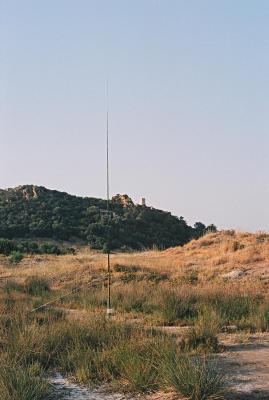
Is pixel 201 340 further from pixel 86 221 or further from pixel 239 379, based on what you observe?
pixel 86 221

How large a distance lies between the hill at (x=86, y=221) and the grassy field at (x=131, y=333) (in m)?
35.0

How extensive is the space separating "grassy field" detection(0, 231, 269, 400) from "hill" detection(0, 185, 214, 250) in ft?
115

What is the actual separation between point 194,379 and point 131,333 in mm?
3178

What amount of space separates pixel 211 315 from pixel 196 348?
10.6 feet

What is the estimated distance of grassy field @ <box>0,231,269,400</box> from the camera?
761cm

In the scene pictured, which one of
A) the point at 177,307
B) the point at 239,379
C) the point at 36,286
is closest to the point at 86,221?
the point at 36,286

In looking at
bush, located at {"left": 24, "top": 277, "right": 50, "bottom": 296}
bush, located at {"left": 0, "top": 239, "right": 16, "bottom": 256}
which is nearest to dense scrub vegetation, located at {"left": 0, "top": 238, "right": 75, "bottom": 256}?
bush, located at {"left": 0, "top": 239, "right": 16, "bottom": 256}

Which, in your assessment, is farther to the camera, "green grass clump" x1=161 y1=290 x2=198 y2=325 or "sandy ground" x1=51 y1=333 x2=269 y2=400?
"green grass clump" x1=161 y1=290 x2=198 y2=325

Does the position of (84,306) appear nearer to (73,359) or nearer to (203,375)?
(73,359)

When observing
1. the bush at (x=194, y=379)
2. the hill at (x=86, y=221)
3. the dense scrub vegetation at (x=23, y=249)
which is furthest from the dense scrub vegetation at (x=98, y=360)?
the hill at (x=86, y=221)

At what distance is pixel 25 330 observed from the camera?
984cm

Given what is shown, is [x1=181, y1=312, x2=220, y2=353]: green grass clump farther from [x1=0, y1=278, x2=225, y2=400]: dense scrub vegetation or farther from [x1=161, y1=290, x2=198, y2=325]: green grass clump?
[x1=161, y1=290, x2=198, y2=325]: green grass clump

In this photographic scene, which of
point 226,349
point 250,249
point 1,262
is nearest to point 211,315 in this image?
point 226,349

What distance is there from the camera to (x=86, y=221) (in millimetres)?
66250
